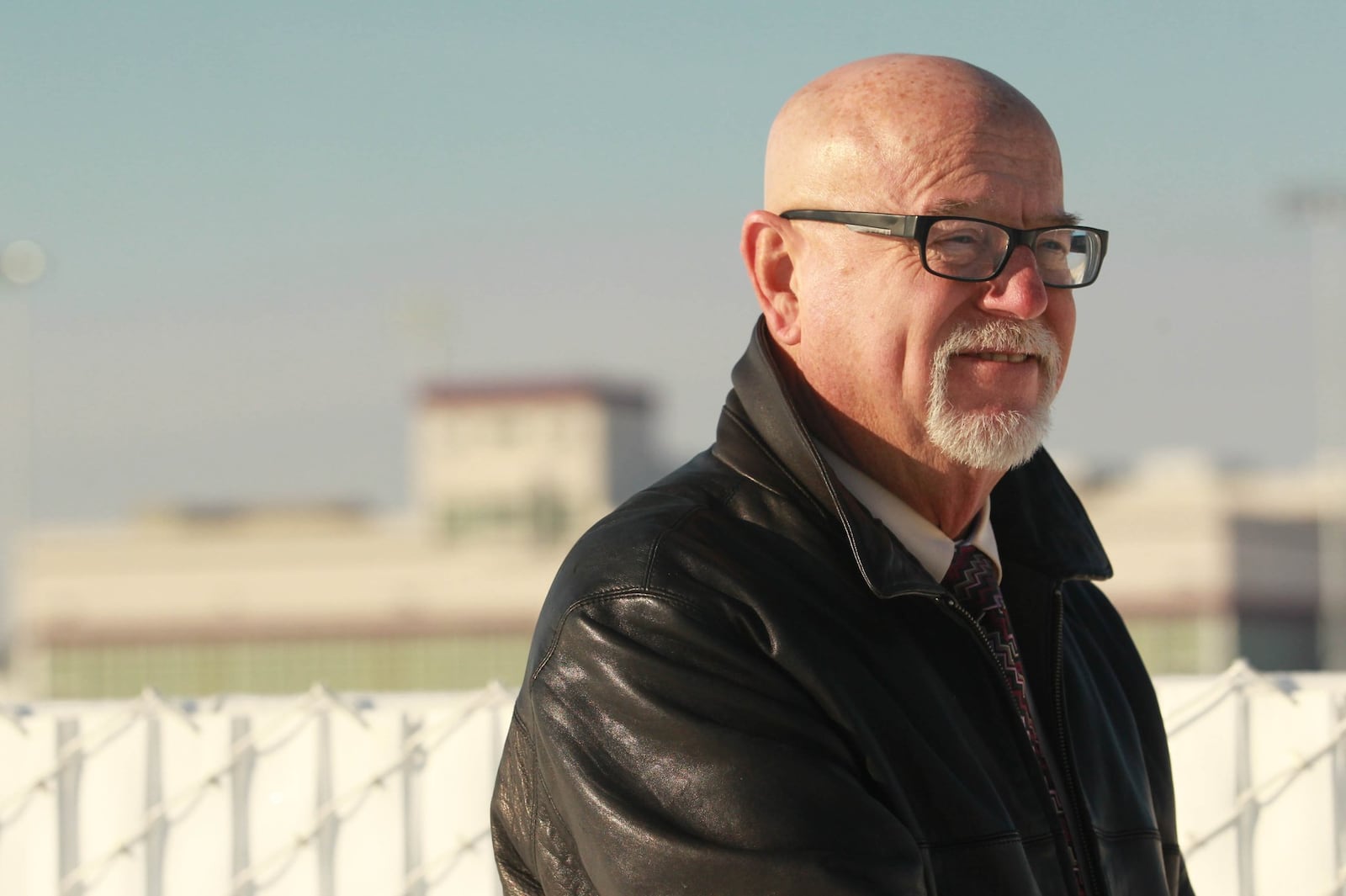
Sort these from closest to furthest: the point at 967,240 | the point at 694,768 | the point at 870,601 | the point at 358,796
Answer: the point at 694,768
the point at 870,601
the point at 967,240
the point at 358,796

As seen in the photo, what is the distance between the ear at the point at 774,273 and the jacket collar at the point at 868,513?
23mm

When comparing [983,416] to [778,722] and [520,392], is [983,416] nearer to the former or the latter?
[778,722]

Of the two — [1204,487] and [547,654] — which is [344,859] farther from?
[1204,487]

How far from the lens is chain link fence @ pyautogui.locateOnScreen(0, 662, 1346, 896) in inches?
136

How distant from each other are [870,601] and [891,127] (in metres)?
0.57

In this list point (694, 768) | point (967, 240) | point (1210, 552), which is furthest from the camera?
point (1210, 552)

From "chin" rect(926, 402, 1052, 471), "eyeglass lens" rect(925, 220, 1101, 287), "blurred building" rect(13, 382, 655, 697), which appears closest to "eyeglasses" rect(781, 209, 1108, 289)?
"eyeglass lens" rect(925, 220, 1101, 287)

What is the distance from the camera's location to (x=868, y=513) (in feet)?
7.02

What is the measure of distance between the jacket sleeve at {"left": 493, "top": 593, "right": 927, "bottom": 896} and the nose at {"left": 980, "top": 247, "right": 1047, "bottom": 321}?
549mm

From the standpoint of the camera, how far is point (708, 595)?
196 cm

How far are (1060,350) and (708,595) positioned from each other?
0.64 metres

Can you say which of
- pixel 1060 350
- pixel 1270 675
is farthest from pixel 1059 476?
pixel 1270 675

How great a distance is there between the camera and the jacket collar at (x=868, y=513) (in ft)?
6.82

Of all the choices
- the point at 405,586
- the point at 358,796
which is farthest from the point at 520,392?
the point at 358,796
